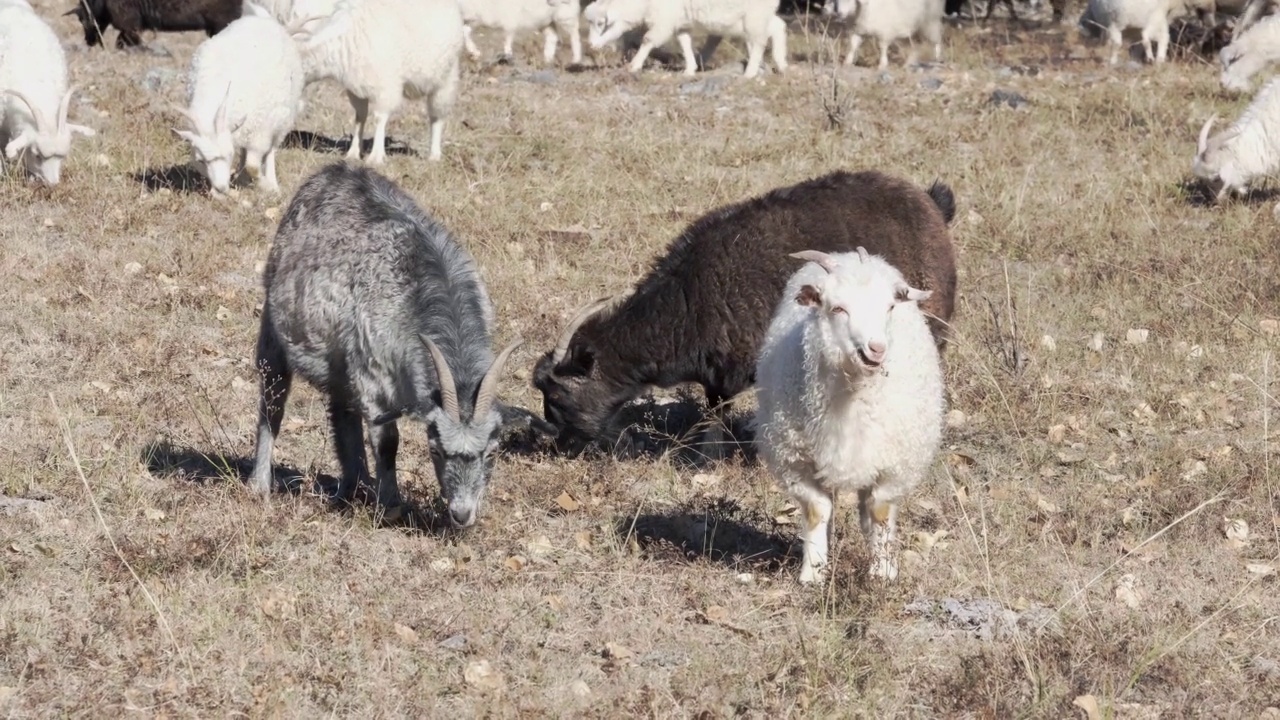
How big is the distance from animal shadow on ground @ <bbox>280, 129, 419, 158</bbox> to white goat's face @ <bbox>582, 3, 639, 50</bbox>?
4746 millimetres

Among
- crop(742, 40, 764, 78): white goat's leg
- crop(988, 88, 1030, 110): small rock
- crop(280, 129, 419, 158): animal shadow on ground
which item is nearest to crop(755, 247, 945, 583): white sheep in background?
crop(280, 129, 419, 158): animal shadow on ground

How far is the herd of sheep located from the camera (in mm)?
5883

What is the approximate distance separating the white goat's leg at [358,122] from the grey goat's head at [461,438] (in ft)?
25.7

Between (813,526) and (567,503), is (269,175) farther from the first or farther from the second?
(813,526)

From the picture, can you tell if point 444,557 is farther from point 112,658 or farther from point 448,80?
point 448,80

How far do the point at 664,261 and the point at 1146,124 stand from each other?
27.7ft

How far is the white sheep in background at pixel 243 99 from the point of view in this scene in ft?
38.5

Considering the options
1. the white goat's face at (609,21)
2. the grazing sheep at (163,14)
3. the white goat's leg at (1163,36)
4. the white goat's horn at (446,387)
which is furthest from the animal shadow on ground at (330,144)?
the white goat's leg at (1163,36)

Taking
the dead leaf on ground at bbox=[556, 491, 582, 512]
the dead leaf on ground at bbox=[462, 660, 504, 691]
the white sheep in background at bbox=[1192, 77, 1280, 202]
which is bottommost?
the dead leaf on ground at bbox=[556, 491, 582, 512]

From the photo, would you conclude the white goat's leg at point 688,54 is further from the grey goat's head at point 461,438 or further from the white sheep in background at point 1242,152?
the grey goat's head at point 461,438

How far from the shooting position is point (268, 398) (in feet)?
23.0

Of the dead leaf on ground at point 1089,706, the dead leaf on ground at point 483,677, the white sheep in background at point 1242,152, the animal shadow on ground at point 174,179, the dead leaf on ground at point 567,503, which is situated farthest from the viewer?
the white sheep in background at point 1242,152

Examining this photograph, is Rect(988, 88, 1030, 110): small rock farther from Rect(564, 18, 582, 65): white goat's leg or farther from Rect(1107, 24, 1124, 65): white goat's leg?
Rect(564, 18, 582, 65): white goat's leg

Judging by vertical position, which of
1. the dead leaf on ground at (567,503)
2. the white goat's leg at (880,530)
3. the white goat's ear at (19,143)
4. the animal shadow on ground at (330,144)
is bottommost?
the dead leaf on ground at (567,503)
